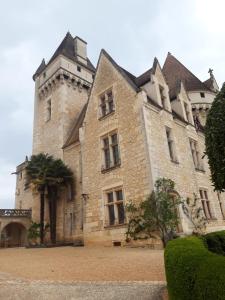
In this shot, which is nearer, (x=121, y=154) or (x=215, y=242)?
(x=215, y=242)

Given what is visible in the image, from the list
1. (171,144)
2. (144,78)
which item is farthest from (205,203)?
(144,78)

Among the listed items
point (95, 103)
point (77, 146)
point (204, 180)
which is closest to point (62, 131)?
point (77, 146)

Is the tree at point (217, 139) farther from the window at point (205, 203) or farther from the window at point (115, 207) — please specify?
the window at point (205, 203)

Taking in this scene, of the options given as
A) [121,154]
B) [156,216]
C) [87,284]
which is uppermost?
[121,154]

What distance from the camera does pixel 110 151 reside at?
1365 cm

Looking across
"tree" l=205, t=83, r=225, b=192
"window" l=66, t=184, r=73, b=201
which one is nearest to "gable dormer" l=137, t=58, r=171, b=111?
"tree" l=205, t=83, r=225, b=192

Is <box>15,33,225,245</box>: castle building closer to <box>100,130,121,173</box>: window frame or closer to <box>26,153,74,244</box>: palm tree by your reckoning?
<box>100,130,121,173</box>: window frame

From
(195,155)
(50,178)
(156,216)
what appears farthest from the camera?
(195,155)

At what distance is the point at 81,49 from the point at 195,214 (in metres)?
18.3

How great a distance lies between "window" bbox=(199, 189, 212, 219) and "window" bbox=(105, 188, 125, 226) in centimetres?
496

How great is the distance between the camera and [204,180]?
49.5 ft

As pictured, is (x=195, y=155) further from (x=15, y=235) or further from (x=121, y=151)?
(x=15, y=235)

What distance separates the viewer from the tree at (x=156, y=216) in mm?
10195

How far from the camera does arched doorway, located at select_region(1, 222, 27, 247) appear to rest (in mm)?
24781
